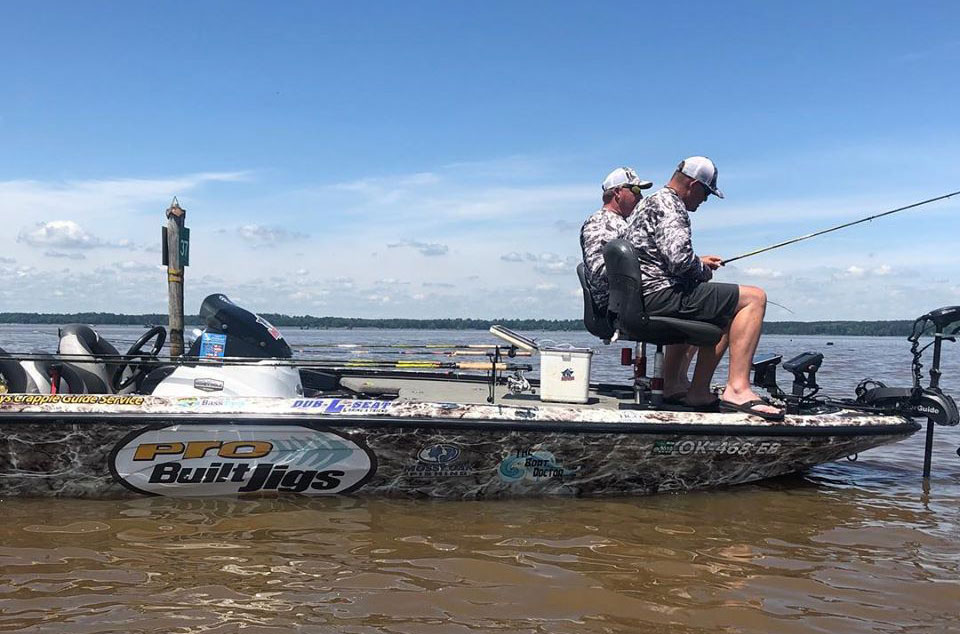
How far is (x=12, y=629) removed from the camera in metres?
2.80

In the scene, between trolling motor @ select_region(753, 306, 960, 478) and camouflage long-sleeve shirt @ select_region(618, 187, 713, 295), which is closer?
camouflage long-sleeve shirt @ select_region(618, 187, 713, 295)

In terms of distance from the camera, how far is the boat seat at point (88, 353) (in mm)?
4934

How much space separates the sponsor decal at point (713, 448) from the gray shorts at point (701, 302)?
747 mm

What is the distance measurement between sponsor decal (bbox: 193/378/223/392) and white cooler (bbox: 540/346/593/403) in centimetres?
208

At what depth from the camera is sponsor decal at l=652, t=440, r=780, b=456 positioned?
15.1ft

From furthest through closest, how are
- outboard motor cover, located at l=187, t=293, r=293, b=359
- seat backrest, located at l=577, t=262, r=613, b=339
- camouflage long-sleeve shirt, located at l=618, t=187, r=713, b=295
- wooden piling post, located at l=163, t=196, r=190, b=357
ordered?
1. wooden piling post, located at l=163, t=196, r=190, b=357
2. outboard motor cover, located at l=187, t=293, r=293, b=359
3. seat backrest, located at l=577, t=262, r=613, b=339
4. camouflage long-sleeve shirt, located at l=618, t=187, r=713, b=295

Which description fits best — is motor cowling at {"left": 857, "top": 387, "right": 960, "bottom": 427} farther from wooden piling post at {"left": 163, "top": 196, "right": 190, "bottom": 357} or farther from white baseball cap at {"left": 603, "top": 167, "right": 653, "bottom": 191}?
wooden piling post at {"left": 163, "top": 196, "right": 190, "bottom": 357}

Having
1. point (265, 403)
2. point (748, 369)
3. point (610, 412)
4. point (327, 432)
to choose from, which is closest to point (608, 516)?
point (610, 412)

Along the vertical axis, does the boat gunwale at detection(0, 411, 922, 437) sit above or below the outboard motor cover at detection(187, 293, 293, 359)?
below

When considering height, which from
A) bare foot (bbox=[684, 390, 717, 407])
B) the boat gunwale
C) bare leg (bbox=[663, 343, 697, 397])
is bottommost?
the boat gunwale

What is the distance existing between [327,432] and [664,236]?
2345 millimetres

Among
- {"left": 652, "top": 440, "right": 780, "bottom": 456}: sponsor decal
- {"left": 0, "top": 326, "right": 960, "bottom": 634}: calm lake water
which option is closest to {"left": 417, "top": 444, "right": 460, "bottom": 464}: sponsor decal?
{"left": 0, "top": 326, "right": 960, "bottom": 634}: calm lake water

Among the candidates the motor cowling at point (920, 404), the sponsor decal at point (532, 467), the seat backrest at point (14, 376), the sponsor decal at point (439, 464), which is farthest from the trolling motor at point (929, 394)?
the seat backrest at point (14, 376)

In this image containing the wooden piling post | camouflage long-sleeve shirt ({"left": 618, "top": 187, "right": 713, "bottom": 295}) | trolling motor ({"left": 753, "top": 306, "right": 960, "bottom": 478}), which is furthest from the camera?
the wooden piling post
